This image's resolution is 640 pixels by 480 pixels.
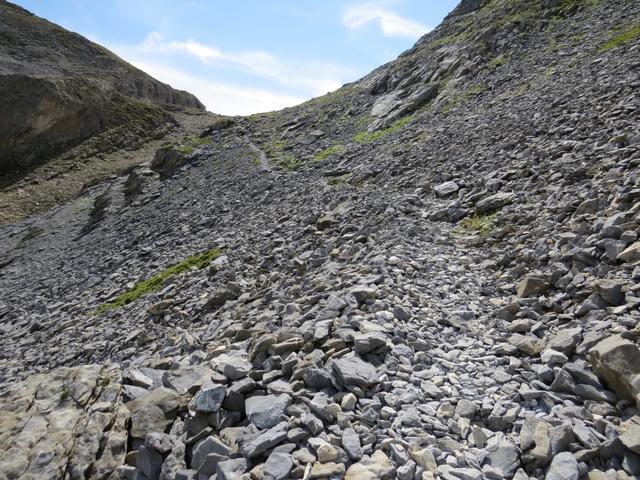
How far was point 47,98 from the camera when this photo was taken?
7112cm

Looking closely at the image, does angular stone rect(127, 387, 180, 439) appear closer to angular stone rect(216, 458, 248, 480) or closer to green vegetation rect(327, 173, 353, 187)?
angular stone rect(216, 458, 248, 480)

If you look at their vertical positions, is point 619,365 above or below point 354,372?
above

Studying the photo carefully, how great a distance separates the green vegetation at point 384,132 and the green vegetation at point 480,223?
19.9m

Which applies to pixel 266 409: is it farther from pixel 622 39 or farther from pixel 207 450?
pixel 622 39

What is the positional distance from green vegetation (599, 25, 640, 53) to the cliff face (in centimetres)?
7919

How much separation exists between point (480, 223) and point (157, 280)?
15882 millimetres

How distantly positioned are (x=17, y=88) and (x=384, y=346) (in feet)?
282

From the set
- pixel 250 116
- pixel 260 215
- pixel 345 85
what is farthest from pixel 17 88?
pixel 260 215

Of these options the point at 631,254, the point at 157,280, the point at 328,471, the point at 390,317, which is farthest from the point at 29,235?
the point at 631,254

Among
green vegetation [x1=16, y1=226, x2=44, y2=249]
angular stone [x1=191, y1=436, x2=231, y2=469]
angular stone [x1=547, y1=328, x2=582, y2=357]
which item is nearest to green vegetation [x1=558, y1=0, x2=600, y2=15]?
angular stone [x1=547, y1=328, x2=582, y2=357]

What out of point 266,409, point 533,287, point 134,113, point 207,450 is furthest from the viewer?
point 134,113

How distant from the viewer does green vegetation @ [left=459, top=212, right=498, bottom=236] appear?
45.9 feet

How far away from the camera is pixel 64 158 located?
71.8 meters

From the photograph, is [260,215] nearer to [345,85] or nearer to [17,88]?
[345,85]
